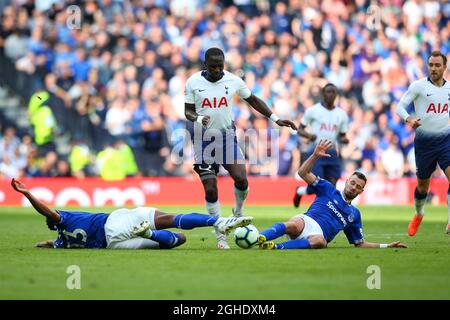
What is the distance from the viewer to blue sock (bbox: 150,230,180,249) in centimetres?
1349

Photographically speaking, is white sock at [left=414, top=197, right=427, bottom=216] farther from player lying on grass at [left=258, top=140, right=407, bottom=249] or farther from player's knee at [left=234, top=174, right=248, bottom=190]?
player lying on grass at [left=258, top=140, right=407, bottom=249]

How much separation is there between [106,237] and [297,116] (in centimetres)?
1607

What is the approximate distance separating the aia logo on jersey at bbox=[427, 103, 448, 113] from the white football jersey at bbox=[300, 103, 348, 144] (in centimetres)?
390

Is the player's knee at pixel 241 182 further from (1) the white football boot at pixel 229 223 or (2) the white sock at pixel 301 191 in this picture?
(2) the white sock at pixel 301 191

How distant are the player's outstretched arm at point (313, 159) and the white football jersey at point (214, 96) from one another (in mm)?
1995

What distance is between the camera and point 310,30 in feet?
103

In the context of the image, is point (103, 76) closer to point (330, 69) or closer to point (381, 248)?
point (330, 69)

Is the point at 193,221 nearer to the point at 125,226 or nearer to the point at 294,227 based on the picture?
the point at 125,226

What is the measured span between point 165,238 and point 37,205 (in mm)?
1797

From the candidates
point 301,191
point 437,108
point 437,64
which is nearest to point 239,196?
point 437,108

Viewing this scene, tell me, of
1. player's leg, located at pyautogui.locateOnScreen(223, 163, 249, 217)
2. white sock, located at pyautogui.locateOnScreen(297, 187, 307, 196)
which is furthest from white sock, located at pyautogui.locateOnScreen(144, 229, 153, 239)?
white sock, located at pyautogui.locateOnScreen(297, 187, 307, 196)

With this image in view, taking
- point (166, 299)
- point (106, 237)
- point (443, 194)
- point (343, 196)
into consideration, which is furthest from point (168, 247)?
point (443, 194)

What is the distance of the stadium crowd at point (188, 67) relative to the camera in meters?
28.0

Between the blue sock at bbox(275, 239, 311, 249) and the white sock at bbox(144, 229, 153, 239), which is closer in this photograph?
the white sock at bbox(144, 229, 153, 239)
